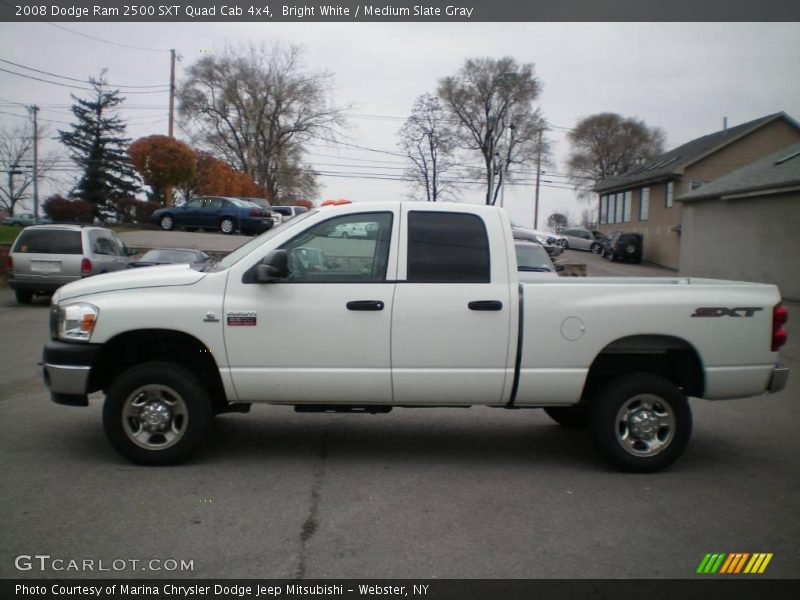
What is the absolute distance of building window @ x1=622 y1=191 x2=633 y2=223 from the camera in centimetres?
4269

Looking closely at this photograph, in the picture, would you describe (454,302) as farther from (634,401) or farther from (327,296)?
(634,401)

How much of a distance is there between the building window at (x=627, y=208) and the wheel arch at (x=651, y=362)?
39388 mm

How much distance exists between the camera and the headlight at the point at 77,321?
509 cm

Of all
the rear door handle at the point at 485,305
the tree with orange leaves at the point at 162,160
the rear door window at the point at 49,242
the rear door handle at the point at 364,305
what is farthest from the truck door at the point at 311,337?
the tree with orange leaves at the point at 162,160

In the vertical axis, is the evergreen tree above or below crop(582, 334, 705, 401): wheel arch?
above

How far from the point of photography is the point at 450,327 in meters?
5.15

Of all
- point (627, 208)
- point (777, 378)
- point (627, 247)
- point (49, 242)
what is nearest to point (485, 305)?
point (777, 378)

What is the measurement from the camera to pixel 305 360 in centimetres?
514

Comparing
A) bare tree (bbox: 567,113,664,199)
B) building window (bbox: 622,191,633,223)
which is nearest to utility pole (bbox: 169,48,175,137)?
building window (bbox: 622,191,633,223)

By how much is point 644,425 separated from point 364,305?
2.45 meters

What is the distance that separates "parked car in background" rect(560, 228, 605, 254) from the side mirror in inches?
1541

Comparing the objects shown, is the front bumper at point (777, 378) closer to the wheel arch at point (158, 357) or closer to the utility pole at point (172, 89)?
the wheel arch at point (158, 357)

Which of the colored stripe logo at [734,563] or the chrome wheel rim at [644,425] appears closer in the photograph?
the colored stripe logo at [734,563]

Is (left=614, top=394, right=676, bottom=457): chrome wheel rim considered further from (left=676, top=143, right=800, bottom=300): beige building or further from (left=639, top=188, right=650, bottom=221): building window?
(left=639, top=188, right=650, bottom=221): building window
